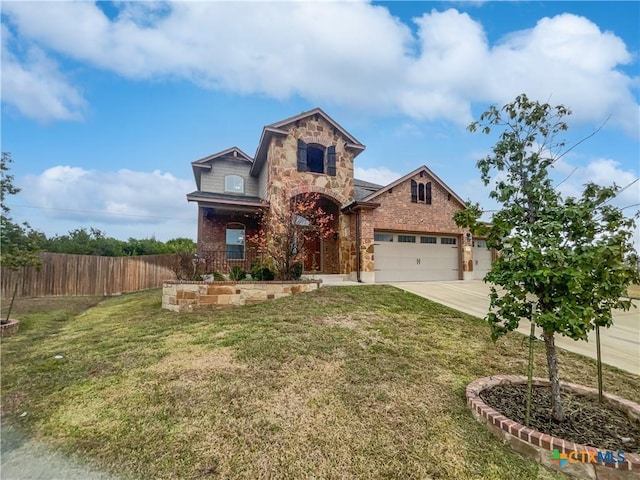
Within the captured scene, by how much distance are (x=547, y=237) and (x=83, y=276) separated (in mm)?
17556

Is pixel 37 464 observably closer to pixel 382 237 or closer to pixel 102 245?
pixel 382 237

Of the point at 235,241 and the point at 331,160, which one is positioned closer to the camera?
the point at 331,160

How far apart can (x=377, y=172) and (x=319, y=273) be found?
16.0 m

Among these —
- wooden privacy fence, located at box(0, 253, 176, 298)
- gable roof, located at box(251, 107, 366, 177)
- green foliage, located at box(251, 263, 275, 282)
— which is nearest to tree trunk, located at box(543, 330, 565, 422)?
green foliage, located at box(251, 263, 275, 282)

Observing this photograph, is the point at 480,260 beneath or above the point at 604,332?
above

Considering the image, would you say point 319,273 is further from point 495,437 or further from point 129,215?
point 129,215

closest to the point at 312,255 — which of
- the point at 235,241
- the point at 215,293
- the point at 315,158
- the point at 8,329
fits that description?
the point at 235,241

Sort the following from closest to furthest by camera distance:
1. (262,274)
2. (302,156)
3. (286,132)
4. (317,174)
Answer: (262,274), (286,132), (302,156), (317,174)

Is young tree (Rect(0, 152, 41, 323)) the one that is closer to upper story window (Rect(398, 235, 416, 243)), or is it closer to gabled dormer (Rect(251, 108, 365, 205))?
gabled dormer (Rect(251, 108, 365, 205))

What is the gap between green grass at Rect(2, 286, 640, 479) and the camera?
2.63 metres

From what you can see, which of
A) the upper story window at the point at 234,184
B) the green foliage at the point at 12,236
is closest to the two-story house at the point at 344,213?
the upper story window at the point at 234,184

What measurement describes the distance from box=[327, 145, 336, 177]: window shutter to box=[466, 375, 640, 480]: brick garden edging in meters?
11.3

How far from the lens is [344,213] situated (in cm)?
1375

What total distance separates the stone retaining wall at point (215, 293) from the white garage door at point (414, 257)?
567cm
